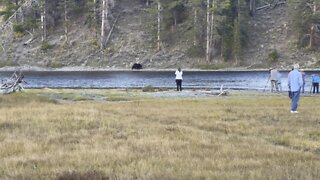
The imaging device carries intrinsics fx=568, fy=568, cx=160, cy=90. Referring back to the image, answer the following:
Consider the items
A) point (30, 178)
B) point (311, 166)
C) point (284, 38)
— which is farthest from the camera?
point (284, 38)

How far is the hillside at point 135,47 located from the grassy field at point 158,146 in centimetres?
6648

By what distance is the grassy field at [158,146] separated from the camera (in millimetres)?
10836

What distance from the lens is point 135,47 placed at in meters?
97.1

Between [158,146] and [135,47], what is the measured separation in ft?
274

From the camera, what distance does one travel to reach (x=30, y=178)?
1046 centimetres

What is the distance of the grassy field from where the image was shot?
427 inches

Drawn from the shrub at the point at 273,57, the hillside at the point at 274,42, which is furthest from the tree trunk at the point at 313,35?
the shrub at the point at 273,57

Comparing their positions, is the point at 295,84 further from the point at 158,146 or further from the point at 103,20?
the point at 103,20

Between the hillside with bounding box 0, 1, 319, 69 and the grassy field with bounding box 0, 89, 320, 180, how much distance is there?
66.5m

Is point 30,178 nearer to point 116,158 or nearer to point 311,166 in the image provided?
point 116,158

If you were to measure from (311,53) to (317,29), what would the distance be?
4307mm

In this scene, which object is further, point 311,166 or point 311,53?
point 311,53

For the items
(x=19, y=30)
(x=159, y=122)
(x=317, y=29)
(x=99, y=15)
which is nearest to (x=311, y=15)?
(x=317, y=29)

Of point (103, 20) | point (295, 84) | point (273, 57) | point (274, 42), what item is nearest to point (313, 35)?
point (274, 42)
